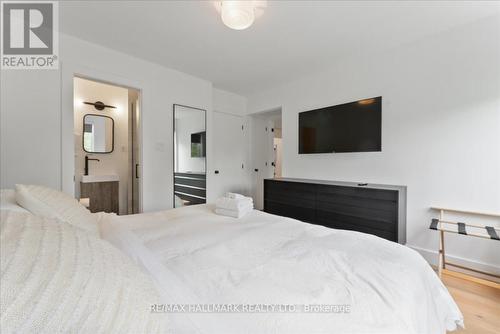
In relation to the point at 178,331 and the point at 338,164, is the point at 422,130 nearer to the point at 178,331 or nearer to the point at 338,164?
the point at 338,164

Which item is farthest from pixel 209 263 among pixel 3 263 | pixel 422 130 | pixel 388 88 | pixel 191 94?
pixel 191 94

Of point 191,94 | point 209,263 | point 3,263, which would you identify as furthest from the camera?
point 191,94

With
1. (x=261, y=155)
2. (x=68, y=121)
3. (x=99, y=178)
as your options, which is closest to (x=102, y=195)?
(x=99, y=178)

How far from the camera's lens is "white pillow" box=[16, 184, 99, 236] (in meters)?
1.03

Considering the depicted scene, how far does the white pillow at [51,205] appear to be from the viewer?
3.39 feet

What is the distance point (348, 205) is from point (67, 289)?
2711mm

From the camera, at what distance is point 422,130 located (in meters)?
2.45

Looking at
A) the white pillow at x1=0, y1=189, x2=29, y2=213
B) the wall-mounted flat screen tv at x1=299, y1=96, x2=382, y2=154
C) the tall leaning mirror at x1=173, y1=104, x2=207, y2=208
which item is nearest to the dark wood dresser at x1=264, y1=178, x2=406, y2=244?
the wall-mounted flat screen tv at x1=299, y1=96, x2=382, y2=154

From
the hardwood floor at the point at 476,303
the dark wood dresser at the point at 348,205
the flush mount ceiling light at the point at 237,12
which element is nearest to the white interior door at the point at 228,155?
the dark wood dresser at the point at 348,205

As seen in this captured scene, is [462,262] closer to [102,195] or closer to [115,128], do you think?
[102,195]

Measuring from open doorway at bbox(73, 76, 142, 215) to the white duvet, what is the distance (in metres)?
2.58

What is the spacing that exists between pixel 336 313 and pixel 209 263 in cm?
49

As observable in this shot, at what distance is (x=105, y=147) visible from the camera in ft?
12.6

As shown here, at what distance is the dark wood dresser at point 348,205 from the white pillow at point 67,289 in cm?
251
